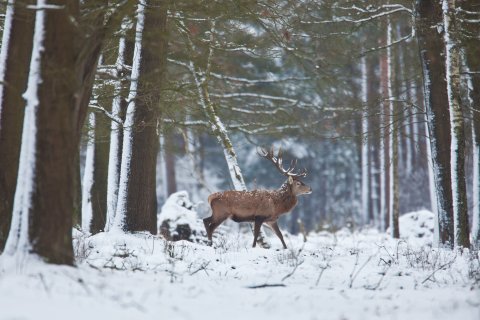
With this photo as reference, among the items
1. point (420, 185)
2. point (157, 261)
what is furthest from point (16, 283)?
point (420, 185)

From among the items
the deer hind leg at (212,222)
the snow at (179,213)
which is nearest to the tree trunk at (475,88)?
the deer hind leg at (212,222)

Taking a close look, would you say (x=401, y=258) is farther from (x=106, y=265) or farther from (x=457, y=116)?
(x=106, y=265)

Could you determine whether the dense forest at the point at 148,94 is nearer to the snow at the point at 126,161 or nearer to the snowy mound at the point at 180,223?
the snow at the point at 126,161

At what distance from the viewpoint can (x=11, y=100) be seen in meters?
6.89

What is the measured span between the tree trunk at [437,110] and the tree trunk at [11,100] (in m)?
6.76

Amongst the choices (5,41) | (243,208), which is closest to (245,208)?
(243,208)

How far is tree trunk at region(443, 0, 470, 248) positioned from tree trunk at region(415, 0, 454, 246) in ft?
1.86

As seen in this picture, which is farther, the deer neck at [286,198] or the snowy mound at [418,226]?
the snowy mound at [418,226]

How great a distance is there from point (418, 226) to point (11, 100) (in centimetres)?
1593

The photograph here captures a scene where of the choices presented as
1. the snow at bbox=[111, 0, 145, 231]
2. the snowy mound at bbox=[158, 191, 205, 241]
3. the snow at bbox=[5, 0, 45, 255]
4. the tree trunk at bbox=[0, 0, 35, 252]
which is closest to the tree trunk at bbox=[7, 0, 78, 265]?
the snow at bbox=[5, 0, 45, 255]

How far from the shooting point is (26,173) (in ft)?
18.9

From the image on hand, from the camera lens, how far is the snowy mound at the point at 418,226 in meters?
19.8

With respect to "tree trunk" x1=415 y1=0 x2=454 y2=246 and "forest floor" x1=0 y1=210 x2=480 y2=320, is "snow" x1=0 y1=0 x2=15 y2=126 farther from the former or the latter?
"tree trunk" x1=415 y1=0 x2=454 y2=246

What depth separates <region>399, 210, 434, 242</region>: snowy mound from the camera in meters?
19.8
